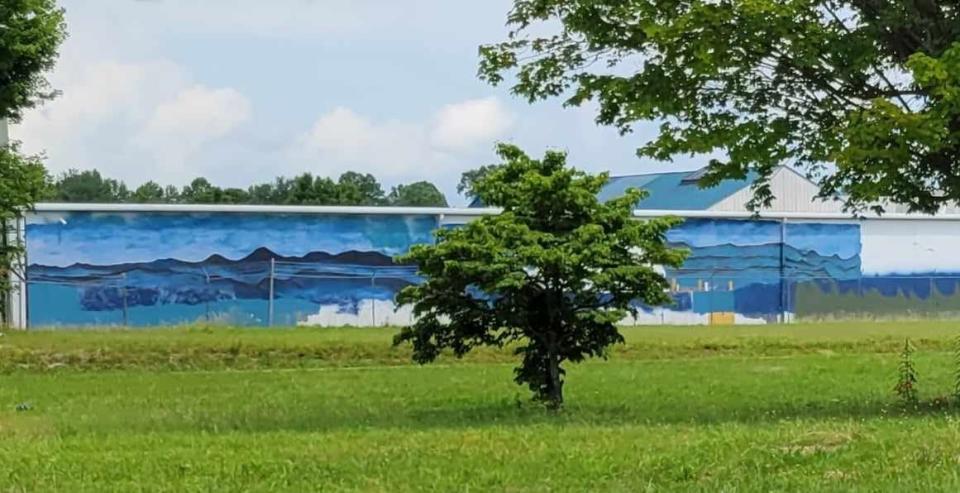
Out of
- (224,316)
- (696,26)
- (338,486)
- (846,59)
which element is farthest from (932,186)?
(224,316)

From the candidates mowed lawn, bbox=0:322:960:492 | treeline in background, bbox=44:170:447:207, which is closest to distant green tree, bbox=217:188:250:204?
treeline in background, bbox=44:170:447:207

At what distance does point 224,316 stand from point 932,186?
91.6 ft

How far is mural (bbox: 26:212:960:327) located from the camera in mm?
37531

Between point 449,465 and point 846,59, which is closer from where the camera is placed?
point 449,465

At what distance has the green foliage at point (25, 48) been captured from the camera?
1040 inches

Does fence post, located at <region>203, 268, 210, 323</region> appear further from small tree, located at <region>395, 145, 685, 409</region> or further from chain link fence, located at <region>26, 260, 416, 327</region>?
small tree, located at <region>395, 145, 685, 409</region>

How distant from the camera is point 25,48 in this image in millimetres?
26312

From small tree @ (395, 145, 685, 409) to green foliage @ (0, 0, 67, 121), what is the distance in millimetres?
15276

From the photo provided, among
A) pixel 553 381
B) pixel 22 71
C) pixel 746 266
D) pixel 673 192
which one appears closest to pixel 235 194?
pixel 673 192

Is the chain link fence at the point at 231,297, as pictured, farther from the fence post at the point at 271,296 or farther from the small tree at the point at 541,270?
the small tree at the point at 541,270

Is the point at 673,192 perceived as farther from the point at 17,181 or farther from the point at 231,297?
the point at 17,181

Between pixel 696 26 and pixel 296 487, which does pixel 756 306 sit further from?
pixel 296 487

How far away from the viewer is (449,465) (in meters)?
9.00

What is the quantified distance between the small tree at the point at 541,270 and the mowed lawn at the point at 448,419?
0.92 metres
